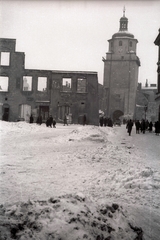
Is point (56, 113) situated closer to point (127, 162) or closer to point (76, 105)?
point (76, 105)

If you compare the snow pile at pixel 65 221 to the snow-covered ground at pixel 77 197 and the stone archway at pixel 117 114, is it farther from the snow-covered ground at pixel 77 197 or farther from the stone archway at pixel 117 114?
the stone archway at pixel 117 114

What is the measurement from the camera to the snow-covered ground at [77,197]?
11.9ft

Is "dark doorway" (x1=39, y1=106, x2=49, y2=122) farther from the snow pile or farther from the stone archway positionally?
the snow pile

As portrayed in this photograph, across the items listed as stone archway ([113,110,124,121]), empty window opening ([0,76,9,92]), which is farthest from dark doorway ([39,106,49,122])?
stone archway ([113,110,124,121])

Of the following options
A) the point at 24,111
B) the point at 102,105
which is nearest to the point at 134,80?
the point at 102,105

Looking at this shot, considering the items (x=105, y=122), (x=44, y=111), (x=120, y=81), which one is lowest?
(x=105, y=122)

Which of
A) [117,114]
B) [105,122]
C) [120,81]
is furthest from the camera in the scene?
[117,114]

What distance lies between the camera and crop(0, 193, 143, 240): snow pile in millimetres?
3524

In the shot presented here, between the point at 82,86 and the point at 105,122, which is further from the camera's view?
the point at 82,86

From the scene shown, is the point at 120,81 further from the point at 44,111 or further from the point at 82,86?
the point at 44,111

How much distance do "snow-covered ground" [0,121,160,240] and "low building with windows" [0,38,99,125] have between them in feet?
70.4

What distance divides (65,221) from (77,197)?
0.60 metres

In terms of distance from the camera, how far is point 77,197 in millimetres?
4199

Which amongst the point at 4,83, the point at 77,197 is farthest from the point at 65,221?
the point at 4,83
